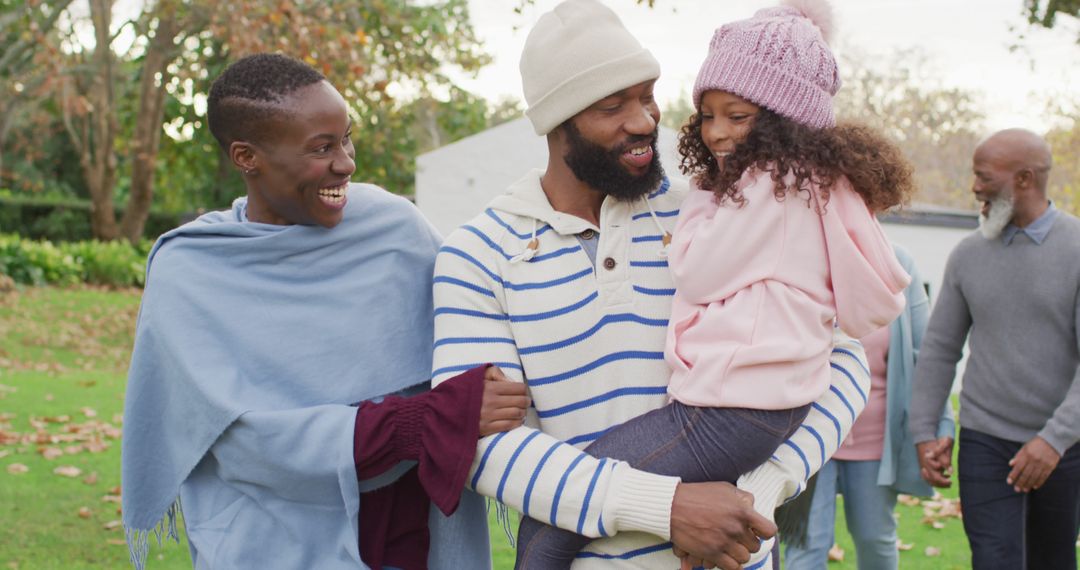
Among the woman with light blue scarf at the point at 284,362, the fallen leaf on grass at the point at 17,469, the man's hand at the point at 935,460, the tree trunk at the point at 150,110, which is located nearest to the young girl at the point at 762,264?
the woman with light blue scarf at the point at 284,362

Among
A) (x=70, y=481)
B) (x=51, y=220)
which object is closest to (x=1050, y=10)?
(x=70, y=481)

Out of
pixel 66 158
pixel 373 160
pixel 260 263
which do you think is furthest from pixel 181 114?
pixel 260 263

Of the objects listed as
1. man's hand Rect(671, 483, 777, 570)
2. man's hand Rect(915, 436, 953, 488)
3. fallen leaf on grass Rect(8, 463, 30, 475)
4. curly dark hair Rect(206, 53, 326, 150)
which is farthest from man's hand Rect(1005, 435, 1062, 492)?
fallen leaf on grass Rect(8, 463, 30, 475)

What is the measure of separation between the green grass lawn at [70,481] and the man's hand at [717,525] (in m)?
3.79

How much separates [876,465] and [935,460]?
316 mm

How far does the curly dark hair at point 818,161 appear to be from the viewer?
8.04ft

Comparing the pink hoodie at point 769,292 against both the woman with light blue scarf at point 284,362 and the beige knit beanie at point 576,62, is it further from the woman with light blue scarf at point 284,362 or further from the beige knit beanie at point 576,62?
the woman with light blue scarf at point 284,362

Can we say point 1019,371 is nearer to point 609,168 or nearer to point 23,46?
point 609,168

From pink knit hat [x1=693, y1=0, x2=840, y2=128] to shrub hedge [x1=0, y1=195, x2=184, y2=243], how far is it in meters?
27.9

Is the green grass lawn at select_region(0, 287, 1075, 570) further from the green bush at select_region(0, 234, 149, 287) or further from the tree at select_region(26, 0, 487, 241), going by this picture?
the green bush at select_region(0, 234, 149, 287)

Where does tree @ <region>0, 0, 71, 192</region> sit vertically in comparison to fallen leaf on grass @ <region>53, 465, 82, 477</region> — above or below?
above

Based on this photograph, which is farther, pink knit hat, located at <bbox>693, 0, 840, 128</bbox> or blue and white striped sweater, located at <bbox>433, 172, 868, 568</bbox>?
pink knit hat, located at <bbox>693, 0, 840, 128</bbox>

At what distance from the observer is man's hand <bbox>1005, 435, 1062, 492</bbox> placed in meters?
4.24

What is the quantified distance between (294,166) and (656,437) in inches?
45.5
